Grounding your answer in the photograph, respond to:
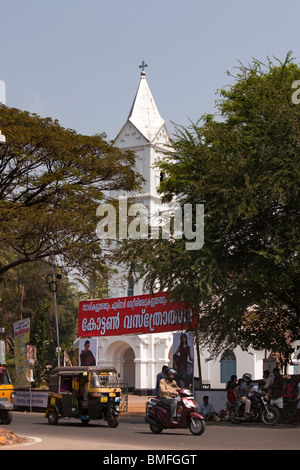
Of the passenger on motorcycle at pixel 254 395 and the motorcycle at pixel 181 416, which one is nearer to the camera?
the motorcycle at pixel 181 416

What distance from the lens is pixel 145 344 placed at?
65.4 metres

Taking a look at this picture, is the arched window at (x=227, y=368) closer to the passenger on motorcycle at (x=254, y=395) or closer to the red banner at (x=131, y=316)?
the red banner at (x=131, y=316)

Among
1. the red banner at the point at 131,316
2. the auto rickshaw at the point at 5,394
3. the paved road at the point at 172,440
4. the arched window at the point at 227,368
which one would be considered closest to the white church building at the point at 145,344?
the arched window at the point at 227,368

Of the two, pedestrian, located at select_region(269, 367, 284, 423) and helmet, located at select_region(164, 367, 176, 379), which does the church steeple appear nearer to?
pedestrian, located at select_region(269, 367, 284, 423)

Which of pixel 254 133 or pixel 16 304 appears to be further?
pixel 16 304

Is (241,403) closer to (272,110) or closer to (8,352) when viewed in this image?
(272,110)

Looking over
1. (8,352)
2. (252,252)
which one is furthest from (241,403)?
(8,352)

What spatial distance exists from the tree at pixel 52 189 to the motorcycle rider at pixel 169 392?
39.1ft

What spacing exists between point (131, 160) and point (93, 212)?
4220mm

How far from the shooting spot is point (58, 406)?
76.4 feet

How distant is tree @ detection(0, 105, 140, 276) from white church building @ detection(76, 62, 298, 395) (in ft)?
79.8

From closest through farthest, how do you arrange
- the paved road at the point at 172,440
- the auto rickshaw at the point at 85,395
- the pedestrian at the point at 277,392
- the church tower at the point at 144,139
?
the paved road at the point at 172,440 → the auto rickshaw at the point at 85,395 → the pedestrian at the point at 277,392 → the church tower at the point at 144,139

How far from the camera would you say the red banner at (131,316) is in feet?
101
